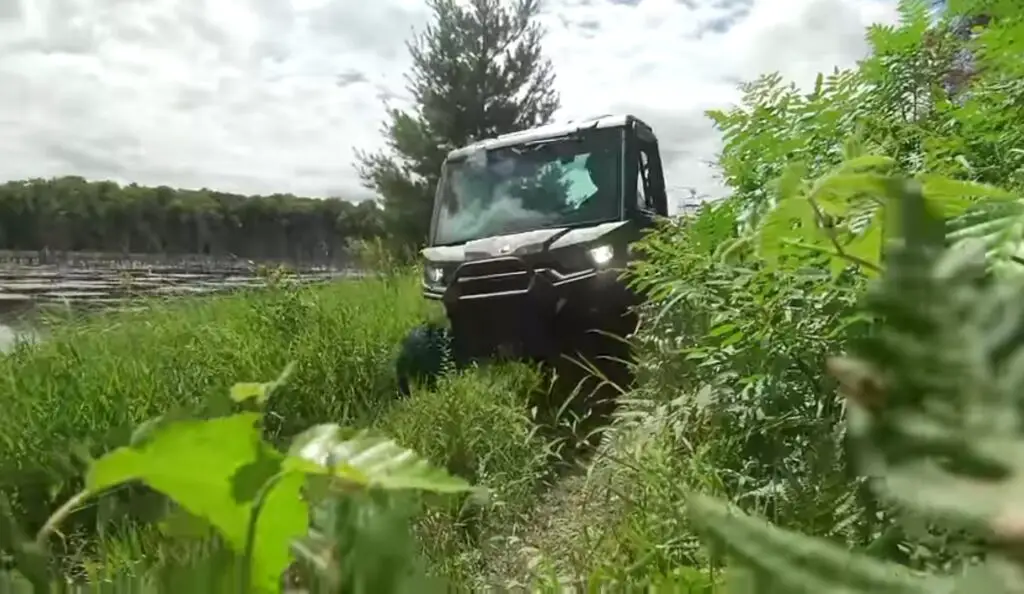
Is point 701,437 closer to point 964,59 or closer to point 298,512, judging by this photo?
point 964,59

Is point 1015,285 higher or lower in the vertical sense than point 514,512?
higher

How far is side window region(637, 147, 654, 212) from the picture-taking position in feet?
2.66

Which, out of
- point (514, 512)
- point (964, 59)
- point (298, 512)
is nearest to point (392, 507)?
point (298, 512)

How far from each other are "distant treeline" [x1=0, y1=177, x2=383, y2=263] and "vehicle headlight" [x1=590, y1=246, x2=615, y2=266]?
21cm

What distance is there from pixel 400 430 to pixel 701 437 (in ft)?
0.46

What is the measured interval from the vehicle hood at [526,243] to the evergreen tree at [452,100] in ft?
0.37

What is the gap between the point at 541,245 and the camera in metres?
0.78

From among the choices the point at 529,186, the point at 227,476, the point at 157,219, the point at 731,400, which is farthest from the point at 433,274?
the point at 227,476

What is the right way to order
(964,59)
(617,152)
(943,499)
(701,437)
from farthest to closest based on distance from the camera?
(617,152) < (701,437) < (964,59) < (943,499)

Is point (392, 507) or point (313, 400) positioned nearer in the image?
point (392, 507)

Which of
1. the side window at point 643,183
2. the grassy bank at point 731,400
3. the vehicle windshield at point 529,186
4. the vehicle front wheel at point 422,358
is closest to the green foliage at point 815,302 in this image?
the grassy bank at point 731,400

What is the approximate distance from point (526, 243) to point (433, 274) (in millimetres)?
102

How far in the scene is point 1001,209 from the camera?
91 millimetres

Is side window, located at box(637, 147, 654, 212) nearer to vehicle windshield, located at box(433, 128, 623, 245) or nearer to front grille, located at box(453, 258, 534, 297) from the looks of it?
vehicle windshield, located at box(433, 128, 623, 245)
